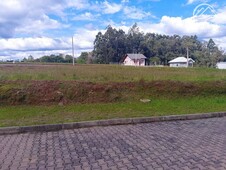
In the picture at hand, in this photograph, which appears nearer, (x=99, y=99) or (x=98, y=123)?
(x=98, y=123)

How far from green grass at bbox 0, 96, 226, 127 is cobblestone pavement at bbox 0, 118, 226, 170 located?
0.87m

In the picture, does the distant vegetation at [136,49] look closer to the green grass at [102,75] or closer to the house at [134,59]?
the house at [134,59]

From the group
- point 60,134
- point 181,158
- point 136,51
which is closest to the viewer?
point 181,158

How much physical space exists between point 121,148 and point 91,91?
17.9 ft

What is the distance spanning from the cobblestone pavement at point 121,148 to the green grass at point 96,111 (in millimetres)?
872

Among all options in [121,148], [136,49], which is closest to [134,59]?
[136,49]

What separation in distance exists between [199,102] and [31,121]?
23.1ft

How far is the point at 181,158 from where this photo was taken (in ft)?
13.7

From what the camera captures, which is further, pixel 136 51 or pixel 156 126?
pixel 136 51

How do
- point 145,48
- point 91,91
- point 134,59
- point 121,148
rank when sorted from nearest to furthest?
point 121,148 → point 91,91 → point 134,59 → point 145,48

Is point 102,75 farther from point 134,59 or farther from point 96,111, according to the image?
point 134,59

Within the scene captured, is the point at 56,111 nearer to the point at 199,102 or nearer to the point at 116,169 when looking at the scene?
the point at 116,169

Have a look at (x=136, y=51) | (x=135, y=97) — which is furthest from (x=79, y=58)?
(x=135, y=97)

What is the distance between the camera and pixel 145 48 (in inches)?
3157
